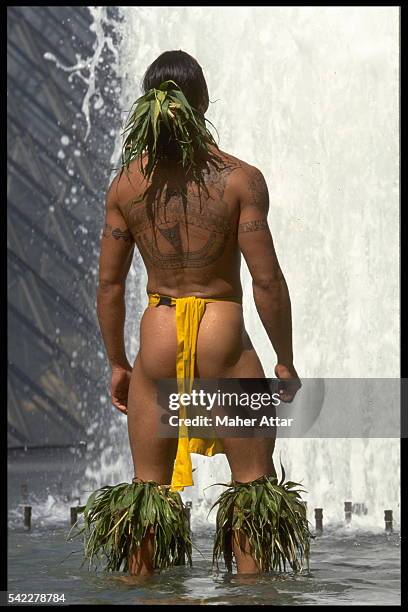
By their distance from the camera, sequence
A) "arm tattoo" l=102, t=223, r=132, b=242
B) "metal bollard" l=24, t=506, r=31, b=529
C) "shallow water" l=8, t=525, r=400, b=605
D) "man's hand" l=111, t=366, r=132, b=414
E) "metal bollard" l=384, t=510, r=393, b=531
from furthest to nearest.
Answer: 1. "metal bollard" l=24, t=506, r=31, b=529
2. "metal bollard" l=384, t=510, r=393, b=531
3. "man's hand" l=111, t=366, r=132, b=414
4. "arm tattoo" l=102, t=223, r=132, b=242
5. "shallow water" l=8, t=525, r=400, b=605

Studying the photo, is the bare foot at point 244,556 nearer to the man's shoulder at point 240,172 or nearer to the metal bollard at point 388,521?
the man's shoulder at point 240,172

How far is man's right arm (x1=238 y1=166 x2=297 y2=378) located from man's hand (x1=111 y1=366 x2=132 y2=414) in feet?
2.33

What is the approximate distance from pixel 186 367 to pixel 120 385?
46 cm

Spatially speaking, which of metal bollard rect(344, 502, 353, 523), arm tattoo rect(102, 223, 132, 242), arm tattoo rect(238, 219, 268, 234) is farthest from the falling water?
arm tattoo rect(238, 219, 268, 234)

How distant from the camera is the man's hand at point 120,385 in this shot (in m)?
6.17

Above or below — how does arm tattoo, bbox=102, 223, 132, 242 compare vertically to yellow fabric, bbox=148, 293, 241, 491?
above

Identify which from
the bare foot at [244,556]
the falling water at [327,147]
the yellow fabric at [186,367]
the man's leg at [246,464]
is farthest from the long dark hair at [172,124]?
the falling water at [327,147]

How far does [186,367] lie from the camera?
584 centimetres

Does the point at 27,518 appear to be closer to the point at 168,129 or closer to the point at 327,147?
the point at 168,129

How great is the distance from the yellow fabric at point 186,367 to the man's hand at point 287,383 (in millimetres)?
342

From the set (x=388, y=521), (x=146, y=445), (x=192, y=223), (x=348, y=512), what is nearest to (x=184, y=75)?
(x=192, y=223)

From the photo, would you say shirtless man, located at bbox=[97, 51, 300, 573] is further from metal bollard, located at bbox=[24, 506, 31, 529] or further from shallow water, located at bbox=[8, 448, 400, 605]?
metal bollard, located at bbox=[24, 506, 31, 529]

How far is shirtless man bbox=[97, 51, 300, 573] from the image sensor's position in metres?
5.81
